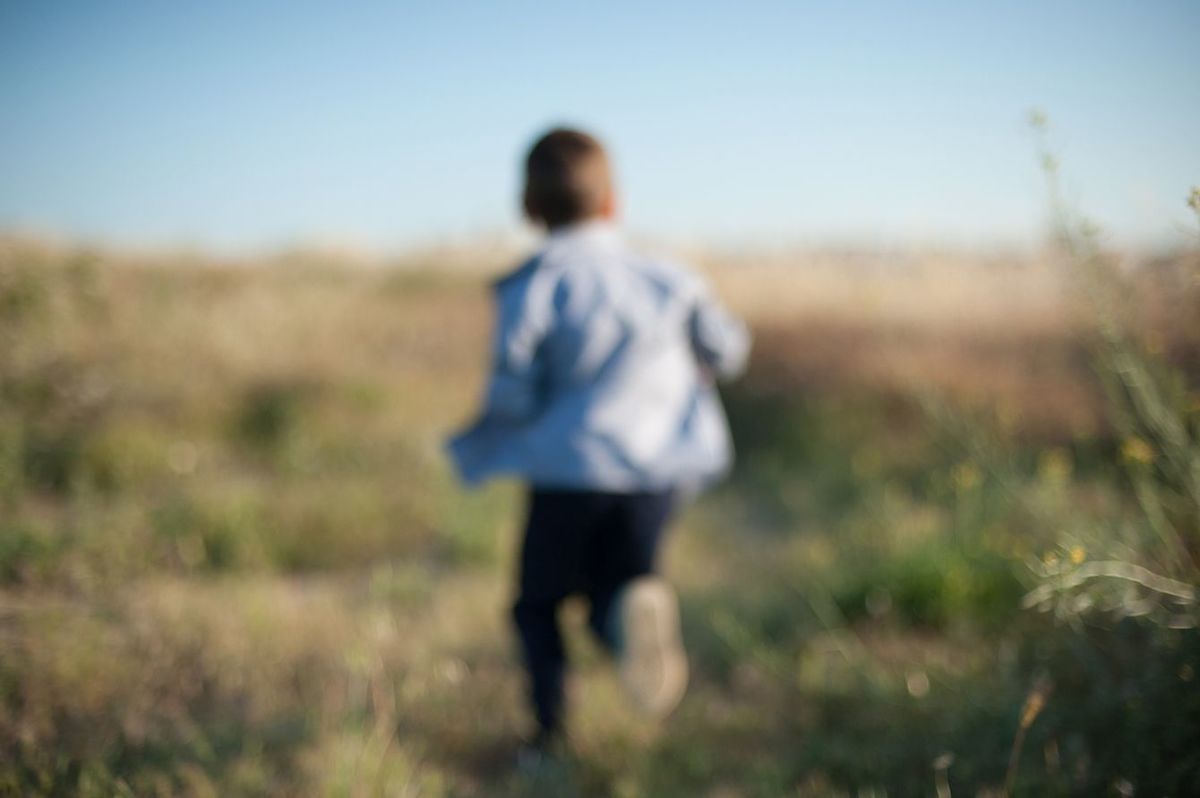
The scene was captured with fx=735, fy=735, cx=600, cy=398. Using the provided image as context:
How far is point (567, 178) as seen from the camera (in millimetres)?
2064

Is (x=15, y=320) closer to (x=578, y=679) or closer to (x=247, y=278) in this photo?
(x=578, y=679)

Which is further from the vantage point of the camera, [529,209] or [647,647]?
[529,209]

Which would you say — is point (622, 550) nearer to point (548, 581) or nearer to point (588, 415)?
point (548, 581)

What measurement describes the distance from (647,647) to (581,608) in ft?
4.27

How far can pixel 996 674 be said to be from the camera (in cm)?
212

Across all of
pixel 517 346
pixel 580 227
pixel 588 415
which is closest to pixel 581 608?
pixel 588 415

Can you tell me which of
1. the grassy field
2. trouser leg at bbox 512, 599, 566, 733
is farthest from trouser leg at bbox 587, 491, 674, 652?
the grassy field

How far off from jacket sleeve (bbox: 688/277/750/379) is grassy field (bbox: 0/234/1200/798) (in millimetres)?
586

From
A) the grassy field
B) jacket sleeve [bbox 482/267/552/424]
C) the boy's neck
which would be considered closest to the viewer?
the grassy field

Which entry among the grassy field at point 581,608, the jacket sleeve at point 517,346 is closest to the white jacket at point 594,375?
the jacket sleeve at point 517,346

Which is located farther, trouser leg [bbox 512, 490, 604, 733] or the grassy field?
trouser leg [bbox 512, 490, 604, 733]

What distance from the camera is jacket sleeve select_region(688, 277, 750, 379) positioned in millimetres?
2170

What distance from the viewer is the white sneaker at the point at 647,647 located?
81.0 inches

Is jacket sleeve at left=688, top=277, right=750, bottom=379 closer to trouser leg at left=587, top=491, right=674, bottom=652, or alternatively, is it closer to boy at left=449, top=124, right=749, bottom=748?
boy at left=449, top=124, right=749, bottom=748
